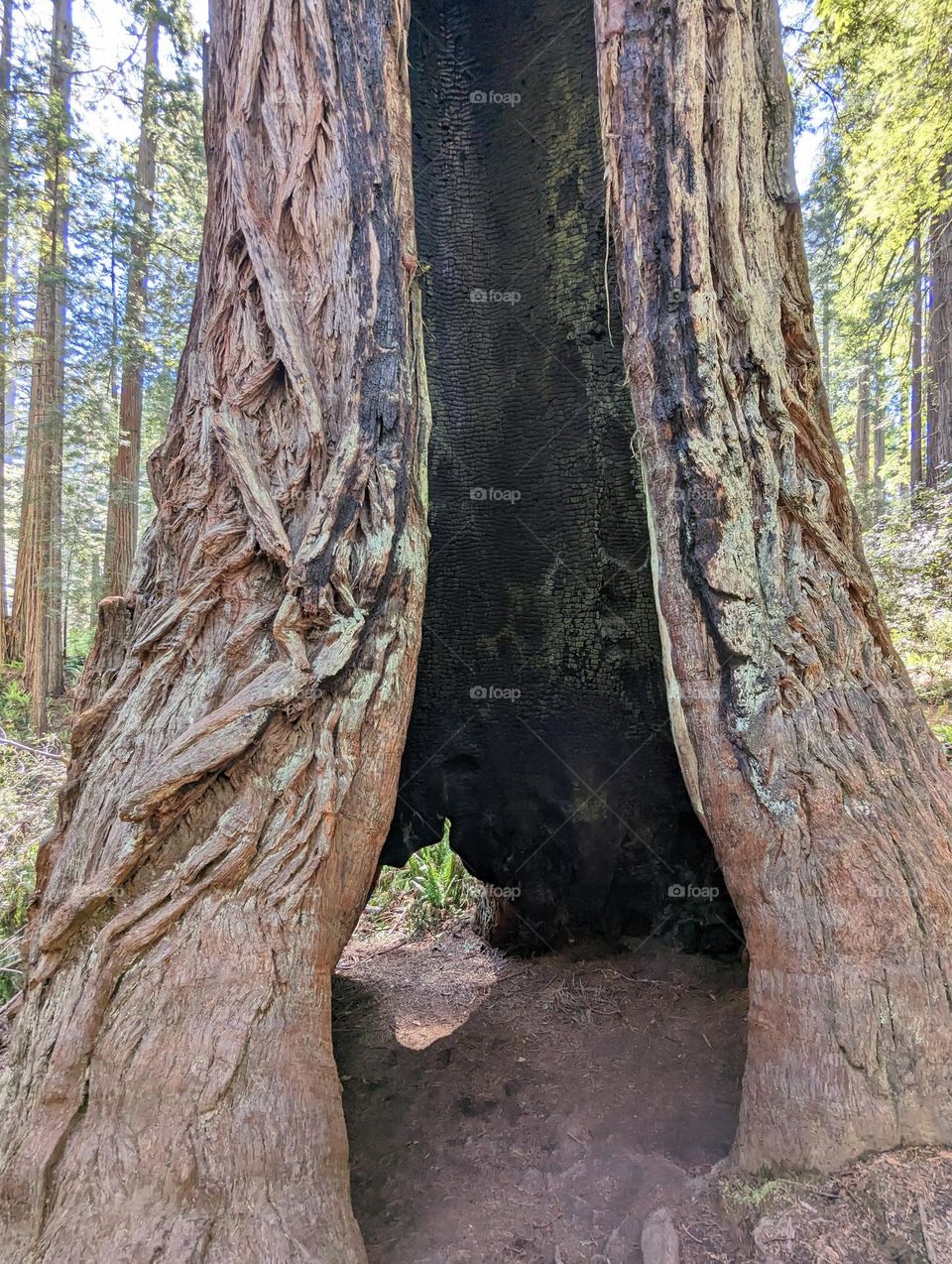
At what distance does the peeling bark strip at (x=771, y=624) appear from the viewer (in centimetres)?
168

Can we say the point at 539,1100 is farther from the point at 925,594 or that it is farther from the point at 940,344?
the point at 940,344

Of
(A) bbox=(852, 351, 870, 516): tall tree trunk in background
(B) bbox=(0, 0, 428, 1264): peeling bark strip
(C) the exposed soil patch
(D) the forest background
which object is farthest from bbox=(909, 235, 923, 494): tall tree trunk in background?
(C) the exposed soil patch

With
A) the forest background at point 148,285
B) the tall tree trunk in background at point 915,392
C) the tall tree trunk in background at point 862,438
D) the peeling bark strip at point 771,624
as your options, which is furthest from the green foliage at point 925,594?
the tall tree trunk in background at point 862,438

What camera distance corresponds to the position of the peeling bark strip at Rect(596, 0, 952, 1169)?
1.68 m

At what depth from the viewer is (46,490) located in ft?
34.3

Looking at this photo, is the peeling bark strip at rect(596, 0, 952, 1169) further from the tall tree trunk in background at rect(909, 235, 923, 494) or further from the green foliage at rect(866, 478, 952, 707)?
the tall tree trunk in background at rect(909, 235, 923, 494)

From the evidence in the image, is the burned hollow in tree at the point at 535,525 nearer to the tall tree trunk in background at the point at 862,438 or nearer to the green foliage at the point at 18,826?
the green foliage at the point at 18,826

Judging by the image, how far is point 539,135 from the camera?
304 centimetres

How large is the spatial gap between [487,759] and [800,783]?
55.4 inches

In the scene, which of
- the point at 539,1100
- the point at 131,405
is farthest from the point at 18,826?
the point at 131,405

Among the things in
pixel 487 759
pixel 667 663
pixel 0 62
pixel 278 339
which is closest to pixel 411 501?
pixel 278 339

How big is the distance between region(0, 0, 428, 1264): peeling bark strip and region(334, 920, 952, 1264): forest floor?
1.56ft

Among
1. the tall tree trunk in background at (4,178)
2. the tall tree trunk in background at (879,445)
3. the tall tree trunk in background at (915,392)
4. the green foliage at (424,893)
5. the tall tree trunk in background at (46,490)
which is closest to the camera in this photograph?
the green foliage at (424,893)

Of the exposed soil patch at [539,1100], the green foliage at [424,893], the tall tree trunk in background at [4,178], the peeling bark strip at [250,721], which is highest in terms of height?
the tall tree trunk in background at [4,178]
